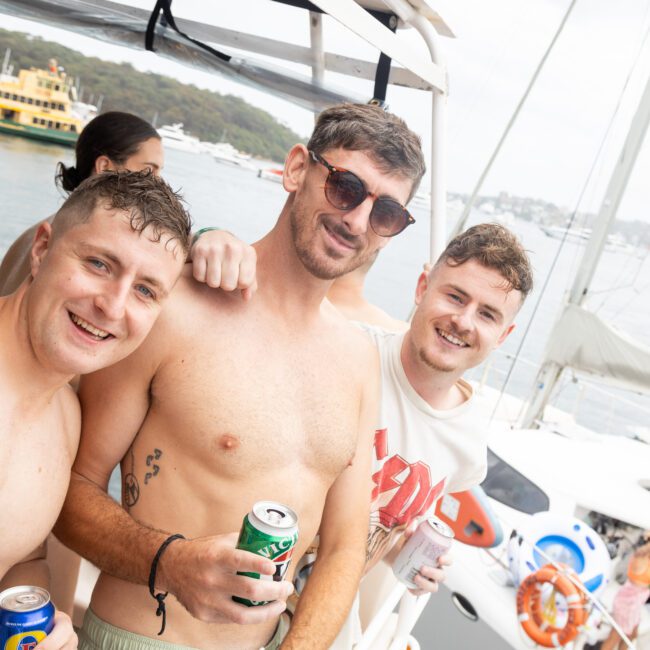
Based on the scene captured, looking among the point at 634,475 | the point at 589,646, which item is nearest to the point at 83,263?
the point at 589,646

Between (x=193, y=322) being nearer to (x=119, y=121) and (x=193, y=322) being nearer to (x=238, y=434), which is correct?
(x=238, y=434)

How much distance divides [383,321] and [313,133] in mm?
1487

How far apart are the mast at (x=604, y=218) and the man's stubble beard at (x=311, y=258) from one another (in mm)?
4807

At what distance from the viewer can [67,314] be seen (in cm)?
119

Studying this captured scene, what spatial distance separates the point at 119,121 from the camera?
8.26ft

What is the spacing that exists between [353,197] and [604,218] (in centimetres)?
589

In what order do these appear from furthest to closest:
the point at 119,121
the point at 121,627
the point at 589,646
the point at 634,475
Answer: the point at 634,475 < the point at 589,646 < the point at 119,121 < the point at 121,627

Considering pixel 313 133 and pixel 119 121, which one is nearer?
pixel 313 133

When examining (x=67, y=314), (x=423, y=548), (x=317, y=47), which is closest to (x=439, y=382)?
(x=423, y=548)

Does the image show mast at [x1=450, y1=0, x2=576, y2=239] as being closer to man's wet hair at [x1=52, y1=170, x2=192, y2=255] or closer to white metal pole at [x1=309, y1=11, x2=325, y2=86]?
white metal pole at [x1=309, y1=11, x2=325, y2=86]

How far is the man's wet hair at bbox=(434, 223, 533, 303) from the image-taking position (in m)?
2.17

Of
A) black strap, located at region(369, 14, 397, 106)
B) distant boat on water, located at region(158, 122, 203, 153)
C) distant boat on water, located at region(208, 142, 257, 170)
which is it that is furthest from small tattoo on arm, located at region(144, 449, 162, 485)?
distant boat on water, located at region(208, 142, 257, 170)

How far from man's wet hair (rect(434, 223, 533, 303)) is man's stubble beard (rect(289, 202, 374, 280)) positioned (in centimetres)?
66

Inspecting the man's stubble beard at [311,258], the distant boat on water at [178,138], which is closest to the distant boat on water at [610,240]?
the man's stubble beard at [311,258]
